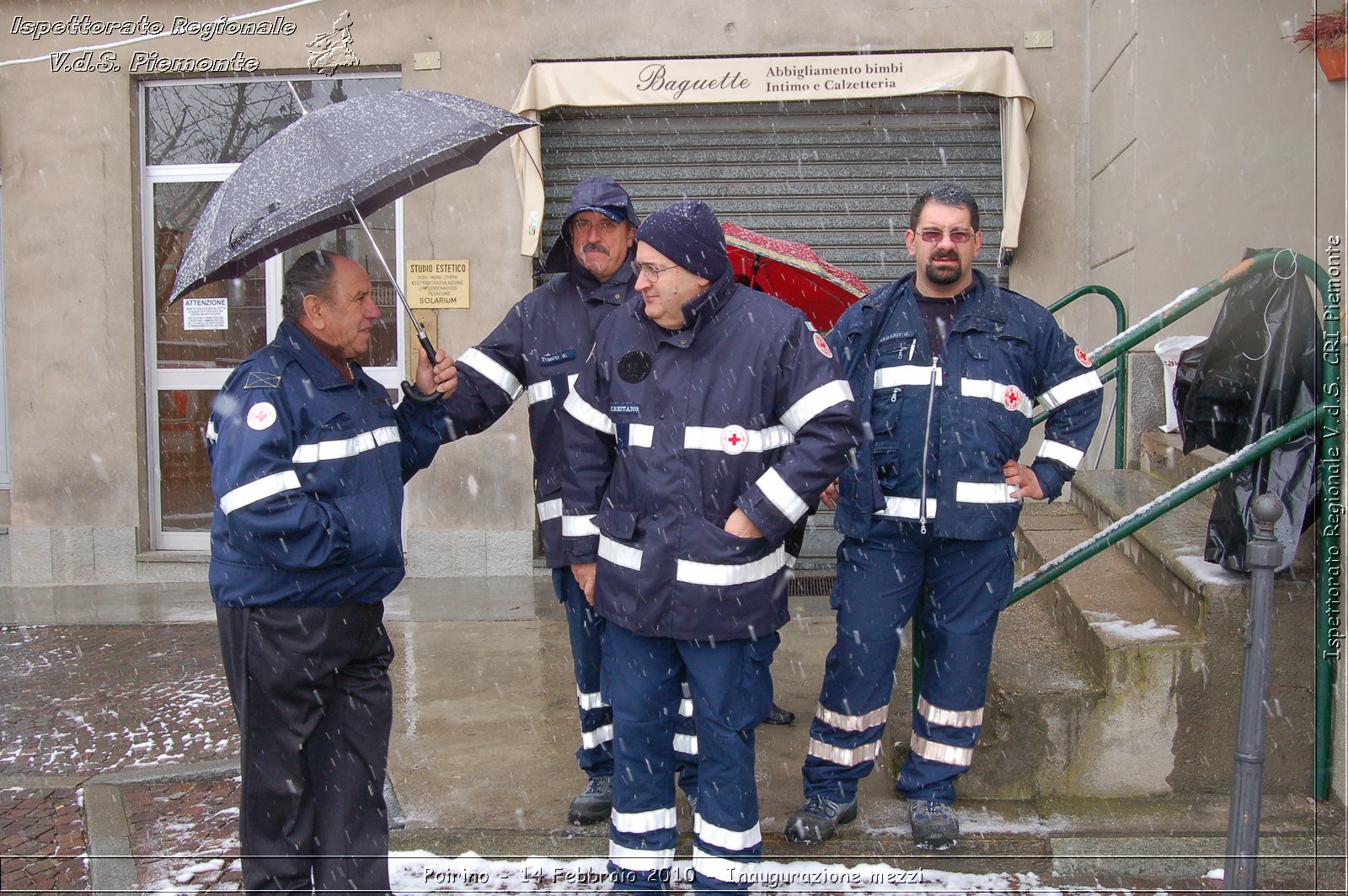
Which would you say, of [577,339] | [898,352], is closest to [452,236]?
[577,339]

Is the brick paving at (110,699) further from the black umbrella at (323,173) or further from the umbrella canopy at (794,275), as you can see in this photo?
the umbrella canopy at (794,275)

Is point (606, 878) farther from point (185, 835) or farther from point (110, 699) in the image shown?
point (110, 699)

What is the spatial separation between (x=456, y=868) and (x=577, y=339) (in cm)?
178

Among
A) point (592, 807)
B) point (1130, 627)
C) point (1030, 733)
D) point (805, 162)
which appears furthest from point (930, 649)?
point (805, 162)

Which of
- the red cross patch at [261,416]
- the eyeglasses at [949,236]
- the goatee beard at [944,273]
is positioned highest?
the eyeglasses at [949,236]

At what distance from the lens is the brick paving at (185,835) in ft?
11.9

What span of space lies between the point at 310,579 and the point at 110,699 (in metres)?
3.11

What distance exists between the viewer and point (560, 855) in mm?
3650

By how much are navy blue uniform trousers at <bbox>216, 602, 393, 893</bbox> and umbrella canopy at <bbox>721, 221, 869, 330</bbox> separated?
2127mm

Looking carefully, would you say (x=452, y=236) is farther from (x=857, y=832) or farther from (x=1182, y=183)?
(x=857, y=832)

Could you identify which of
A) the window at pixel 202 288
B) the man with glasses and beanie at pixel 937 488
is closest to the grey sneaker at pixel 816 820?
the man with glasses and beanie at pixel 937 488

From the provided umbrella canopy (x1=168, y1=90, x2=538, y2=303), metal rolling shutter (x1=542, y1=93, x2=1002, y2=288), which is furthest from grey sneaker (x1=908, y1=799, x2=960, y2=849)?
metal rolling shutter (x1=542, y1=93, x2=1002, y2=288)

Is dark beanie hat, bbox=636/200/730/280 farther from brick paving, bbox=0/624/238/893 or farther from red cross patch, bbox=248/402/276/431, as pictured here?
brick paving, bbox=0/624/238/893

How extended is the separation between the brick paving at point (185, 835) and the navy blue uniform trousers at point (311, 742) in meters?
0.63
